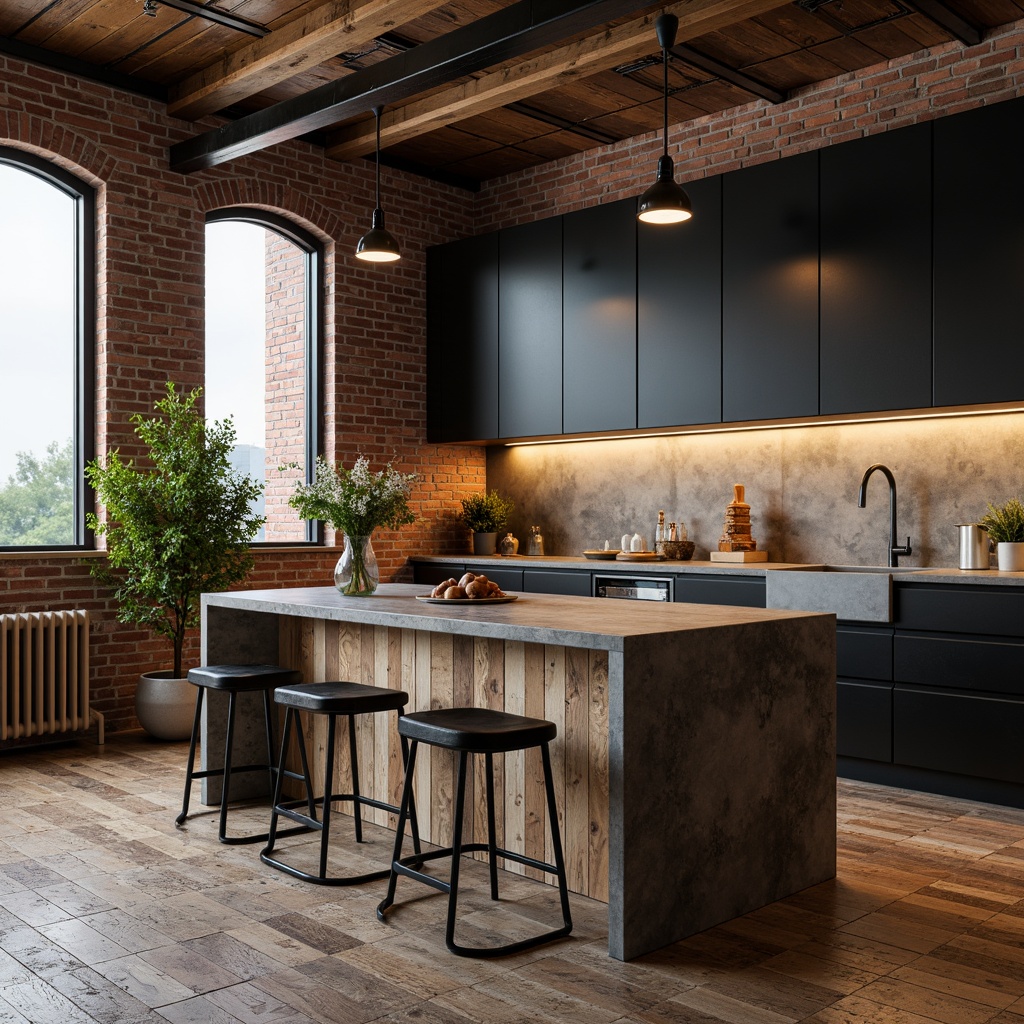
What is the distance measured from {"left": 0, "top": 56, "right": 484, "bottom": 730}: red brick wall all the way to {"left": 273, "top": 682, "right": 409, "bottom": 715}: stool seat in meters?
2.40

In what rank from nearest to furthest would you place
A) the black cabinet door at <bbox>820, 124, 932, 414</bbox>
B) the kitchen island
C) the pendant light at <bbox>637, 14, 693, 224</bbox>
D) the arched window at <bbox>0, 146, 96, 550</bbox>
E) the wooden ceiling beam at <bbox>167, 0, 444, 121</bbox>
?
the kitchen island, the pendant light at <bbox>637, 14, 693, 224</bbox>, the wooden ceiling beam at <bbox>167, 0, 444, 121</bbox>, the black cabinet door at <bbox>820, 124, 932, 414</bbox>, the arched window at <bbox>0, 146, 96, 550</bbox>

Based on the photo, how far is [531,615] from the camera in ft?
10.2

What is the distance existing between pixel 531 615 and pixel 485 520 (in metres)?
3.66

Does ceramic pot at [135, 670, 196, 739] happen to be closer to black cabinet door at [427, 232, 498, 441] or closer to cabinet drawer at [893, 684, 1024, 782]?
black cabinet door at [427, 232, 498, 441]

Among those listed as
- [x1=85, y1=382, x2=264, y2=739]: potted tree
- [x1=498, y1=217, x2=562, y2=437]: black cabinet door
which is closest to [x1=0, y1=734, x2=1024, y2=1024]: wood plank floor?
[x1=85, y1=382, x2=264, y2=739]: potted tree

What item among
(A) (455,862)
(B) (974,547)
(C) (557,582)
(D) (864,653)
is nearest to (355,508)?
(A) (455,862)

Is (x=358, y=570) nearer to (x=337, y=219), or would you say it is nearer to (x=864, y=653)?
(x=864, y=653)

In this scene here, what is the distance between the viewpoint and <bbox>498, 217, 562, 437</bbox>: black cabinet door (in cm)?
606

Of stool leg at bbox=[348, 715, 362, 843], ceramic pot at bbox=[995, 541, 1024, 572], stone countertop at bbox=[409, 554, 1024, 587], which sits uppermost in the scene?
ceramic pot at bbox=[995, 541, 1024, 572]

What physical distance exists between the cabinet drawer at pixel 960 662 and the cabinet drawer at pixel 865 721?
0.13m

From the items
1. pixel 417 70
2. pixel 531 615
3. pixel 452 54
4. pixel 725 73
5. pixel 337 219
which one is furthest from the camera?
pixel 337 219

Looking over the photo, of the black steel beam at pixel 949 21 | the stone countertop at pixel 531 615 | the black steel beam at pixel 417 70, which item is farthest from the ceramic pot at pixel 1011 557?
the black steel beam at pixel 417 70

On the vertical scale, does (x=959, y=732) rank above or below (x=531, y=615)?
below

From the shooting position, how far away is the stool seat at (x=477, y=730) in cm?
264
